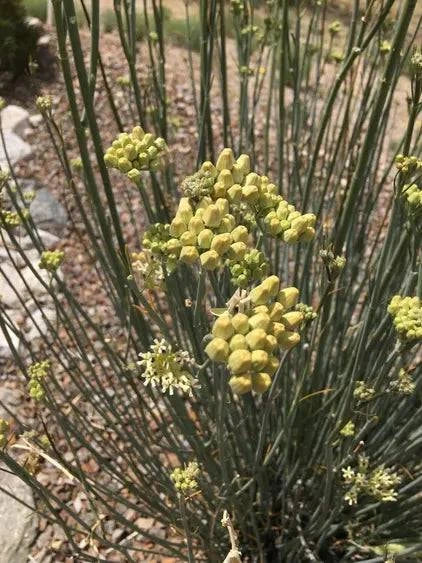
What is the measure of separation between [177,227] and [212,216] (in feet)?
0.29

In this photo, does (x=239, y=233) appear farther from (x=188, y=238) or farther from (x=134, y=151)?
(x=134, y=151)

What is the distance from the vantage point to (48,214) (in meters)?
4.51

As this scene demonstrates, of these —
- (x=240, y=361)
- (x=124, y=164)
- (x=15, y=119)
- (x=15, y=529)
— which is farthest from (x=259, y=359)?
(x=15, y=119)

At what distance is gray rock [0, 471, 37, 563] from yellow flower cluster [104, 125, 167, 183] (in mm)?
1795

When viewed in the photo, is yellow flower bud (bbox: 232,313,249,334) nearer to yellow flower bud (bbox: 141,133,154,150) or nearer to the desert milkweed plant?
the desert milkweed plant

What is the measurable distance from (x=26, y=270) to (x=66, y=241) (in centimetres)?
43

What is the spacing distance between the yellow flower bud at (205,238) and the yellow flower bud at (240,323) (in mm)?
196

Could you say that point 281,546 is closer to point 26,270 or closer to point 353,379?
point 353,379

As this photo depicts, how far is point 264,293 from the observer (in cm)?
122

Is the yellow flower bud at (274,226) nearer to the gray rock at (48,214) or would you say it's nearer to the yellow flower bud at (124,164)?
the yellow flower bud at (124,164)

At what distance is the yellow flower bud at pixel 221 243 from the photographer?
1.26 metres

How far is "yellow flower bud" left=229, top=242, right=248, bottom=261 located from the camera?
4.23 ft

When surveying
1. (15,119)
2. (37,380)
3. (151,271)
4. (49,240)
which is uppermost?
(151,271)

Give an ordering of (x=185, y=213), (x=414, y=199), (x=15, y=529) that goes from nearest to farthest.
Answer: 1. (x=185, y=213)
2. (x=414, y=199)
3. (x=15, y=529)
